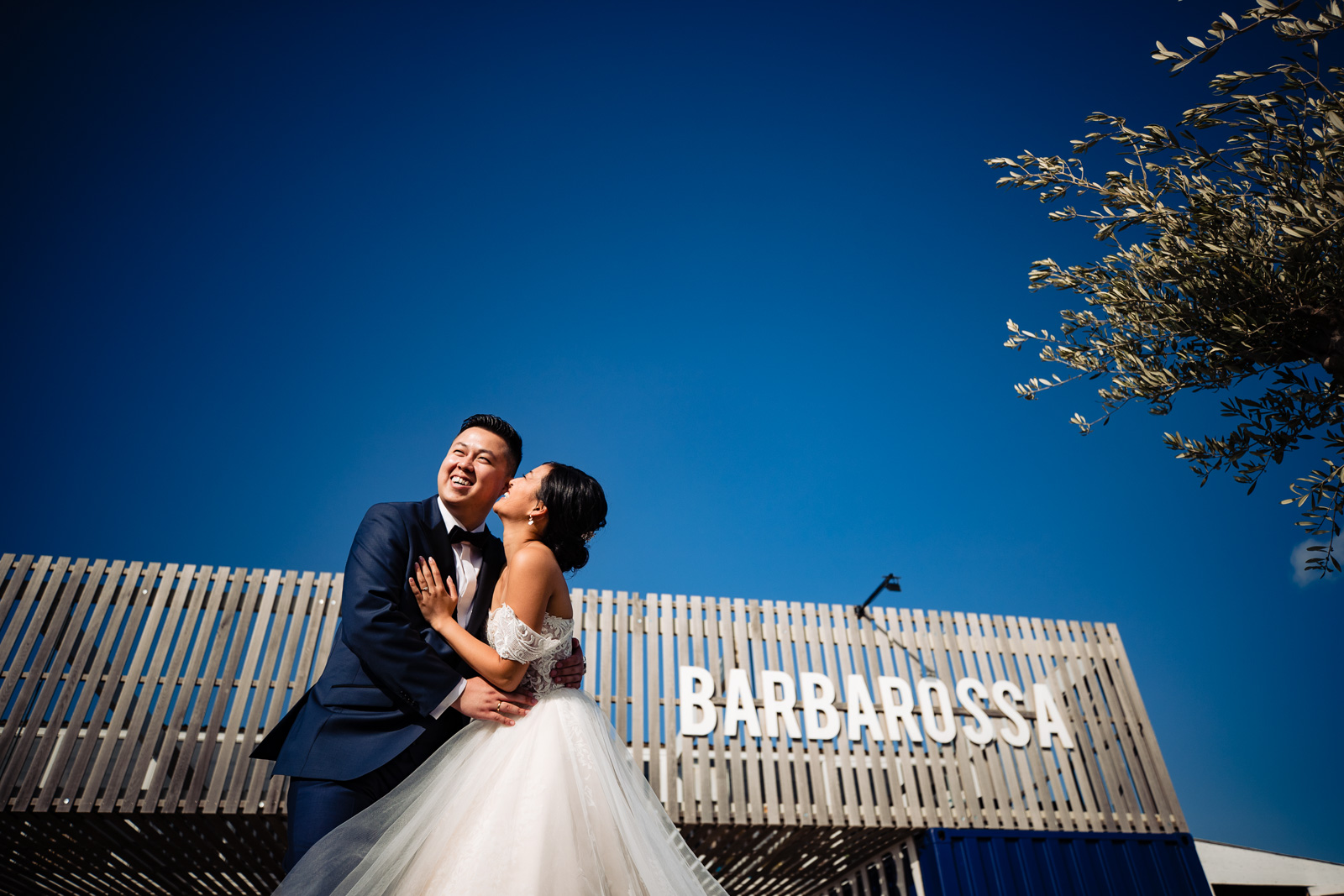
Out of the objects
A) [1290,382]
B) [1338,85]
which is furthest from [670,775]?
[1338,85]

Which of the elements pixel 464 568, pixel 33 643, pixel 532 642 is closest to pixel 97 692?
pixel 33 643

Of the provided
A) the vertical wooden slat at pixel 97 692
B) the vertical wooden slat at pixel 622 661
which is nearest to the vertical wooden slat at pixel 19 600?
the vertical wooden slat at pixel 97 692

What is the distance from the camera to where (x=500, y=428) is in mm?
3074

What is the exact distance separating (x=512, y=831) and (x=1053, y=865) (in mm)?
Answer: 8251

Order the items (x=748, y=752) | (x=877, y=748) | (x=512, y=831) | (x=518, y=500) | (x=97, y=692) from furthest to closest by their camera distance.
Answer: (x=877, y=748) → (x=748, y=752) → (x=97, y=692) → (x=518, y=500) → (x=512, y=831)

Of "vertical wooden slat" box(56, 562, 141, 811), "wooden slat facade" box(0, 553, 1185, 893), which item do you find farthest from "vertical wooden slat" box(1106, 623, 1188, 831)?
"vertical wooden slat" box(56, 562, 141, 811)

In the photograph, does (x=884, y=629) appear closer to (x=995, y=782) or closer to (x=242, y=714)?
(x=995, y=782)

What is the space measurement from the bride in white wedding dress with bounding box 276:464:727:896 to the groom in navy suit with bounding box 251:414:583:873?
0.08 m

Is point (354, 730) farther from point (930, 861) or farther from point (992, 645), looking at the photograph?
point (992, 645)

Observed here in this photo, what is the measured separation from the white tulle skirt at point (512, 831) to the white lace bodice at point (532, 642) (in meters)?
0.15

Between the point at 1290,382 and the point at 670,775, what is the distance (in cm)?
642

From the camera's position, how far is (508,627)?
2596 millimetres

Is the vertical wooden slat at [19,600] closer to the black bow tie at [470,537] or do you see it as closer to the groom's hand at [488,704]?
the black bow tie at [470,537]

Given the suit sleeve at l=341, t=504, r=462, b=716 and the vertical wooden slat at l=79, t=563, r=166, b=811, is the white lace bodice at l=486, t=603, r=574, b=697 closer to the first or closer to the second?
the suit sleeve at l=341, t=504, r=462, b=716
